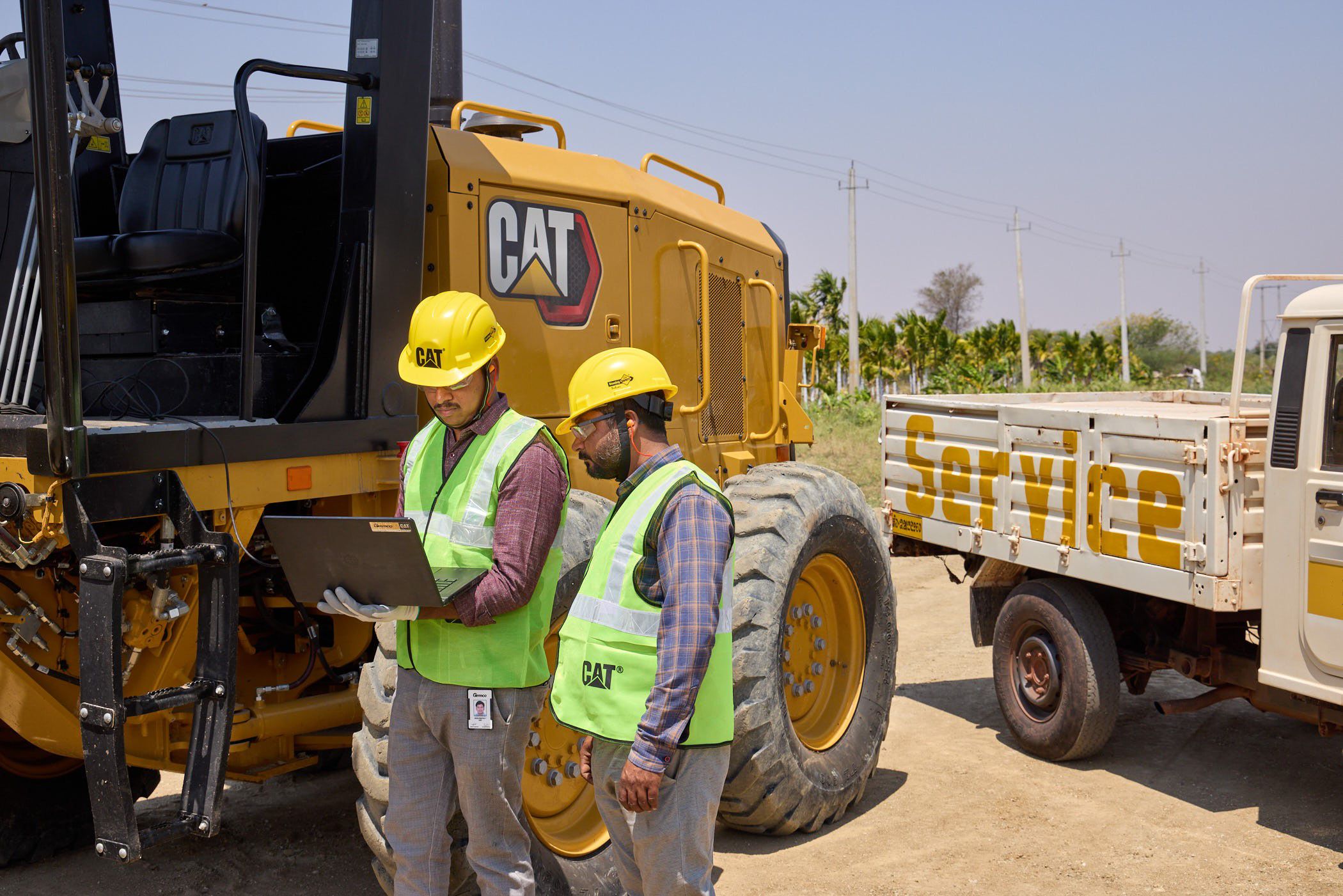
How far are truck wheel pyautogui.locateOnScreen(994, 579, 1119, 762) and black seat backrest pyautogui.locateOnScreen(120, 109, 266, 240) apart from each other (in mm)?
4644

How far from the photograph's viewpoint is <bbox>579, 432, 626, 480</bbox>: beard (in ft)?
11.6

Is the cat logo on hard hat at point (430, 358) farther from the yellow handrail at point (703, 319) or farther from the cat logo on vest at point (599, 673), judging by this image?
the yellow handrail at point (703, 319)

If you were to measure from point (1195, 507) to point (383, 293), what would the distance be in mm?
3842

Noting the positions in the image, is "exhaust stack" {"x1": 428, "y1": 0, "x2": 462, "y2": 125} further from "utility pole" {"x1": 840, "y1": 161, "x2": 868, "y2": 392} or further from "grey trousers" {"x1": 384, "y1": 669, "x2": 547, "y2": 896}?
"utility pole" {"x1": 840, "y1": 161, "x2": 868, "y2": 392}

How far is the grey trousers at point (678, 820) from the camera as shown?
10.9ft

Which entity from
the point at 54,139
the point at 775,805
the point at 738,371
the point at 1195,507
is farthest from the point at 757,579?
the point at 54,139

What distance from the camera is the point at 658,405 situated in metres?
3.56

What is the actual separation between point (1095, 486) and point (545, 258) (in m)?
3.23

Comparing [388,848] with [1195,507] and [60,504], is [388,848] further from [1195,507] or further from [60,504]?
[1195,507]

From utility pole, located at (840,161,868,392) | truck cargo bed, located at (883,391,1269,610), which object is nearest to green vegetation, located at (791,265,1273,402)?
utility pole, located at (840,161,868,392)

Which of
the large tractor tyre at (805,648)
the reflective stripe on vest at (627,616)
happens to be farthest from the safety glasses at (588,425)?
the large tractor tyre at (805,648)

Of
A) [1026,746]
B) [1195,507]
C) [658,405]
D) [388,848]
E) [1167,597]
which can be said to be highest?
[658,405]

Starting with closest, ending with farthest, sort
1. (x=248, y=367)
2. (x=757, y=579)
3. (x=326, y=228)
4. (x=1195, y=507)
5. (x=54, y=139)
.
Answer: (x=54, y=139), (x=248, y=367), (x=326, y=228), (x=757, y=579), (x=1195, y=507)

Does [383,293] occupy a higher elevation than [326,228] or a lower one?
lower
